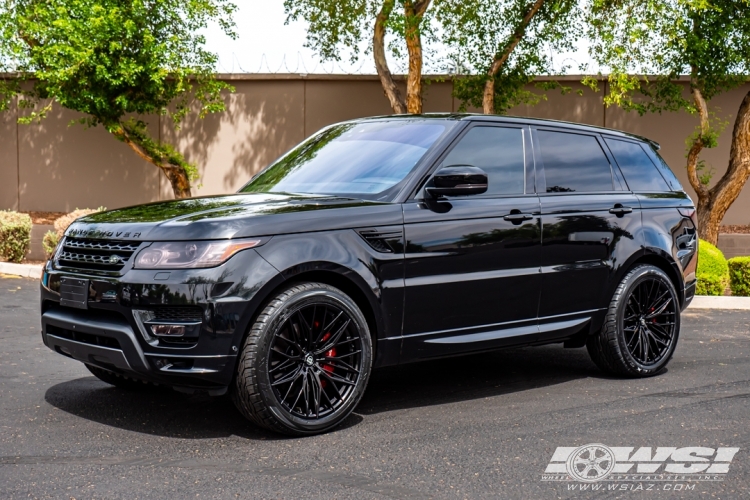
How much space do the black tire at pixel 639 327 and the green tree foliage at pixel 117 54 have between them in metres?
10.9

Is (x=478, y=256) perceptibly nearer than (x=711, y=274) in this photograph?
Yes

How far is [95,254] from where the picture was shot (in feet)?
17.1

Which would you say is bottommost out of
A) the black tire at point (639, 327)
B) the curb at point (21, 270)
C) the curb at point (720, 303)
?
the curb at point (21, 270)

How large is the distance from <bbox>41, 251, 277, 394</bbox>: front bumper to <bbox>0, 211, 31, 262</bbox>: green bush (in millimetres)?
10354

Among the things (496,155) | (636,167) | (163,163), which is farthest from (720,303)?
(163,163)

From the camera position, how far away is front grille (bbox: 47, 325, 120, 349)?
5031mm

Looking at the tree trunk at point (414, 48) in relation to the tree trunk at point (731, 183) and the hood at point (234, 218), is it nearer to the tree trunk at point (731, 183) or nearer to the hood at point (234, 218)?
the tree trunk at point (731, 183)

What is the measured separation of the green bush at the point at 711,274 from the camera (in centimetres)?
1177

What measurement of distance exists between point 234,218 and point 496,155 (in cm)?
208

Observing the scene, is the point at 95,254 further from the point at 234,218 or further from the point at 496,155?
the point at 496,155

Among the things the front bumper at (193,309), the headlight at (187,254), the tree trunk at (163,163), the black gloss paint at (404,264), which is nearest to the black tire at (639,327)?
the black gloss paint at (404,264)

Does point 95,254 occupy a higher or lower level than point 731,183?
lower

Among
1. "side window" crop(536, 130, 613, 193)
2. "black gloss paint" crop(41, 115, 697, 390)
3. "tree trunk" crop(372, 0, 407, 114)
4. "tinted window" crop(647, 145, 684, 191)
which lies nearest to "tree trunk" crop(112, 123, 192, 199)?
"tree trunk" crop(372, 0, 407, 114)

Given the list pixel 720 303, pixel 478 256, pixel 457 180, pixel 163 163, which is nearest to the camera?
pixel 457 180
